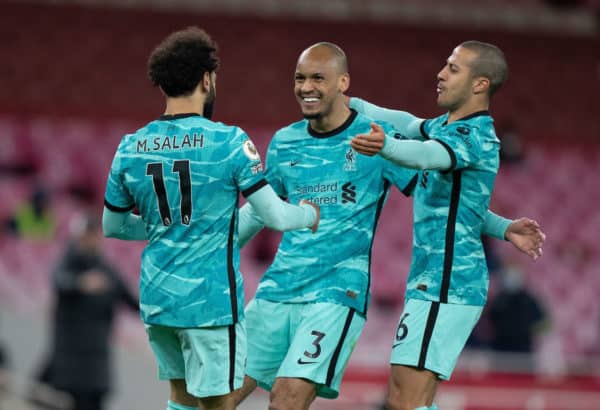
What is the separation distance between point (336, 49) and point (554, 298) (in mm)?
9254

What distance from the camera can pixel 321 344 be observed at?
4.88 m

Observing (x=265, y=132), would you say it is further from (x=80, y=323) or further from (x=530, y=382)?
(x=80, y=323)

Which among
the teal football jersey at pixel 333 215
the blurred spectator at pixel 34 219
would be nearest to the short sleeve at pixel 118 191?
the teal football jersey at pixel 333 215

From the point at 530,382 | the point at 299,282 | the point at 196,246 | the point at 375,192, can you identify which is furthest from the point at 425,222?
the point at 530,382

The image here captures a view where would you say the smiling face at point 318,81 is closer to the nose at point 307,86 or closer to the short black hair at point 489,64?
the nose at point 307,86

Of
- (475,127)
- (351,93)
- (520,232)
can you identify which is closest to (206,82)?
(475,127)

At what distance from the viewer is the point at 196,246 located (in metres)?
4.36

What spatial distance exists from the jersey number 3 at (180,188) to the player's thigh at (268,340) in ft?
2.80

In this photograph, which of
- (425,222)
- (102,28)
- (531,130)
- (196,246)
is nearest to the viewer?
(196,246)

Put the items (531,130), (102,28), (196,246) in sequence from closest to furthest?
(196,246) → (102,28) → (531,130)

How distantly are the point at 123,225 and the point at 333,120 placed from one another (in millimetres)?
1007

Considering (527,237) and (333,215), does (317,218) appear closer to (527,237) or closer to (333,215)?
(333,215)

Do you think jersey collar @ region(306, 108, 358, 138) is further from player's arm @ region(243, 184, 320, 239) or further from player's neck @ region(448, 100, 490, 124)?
player's arm @ region(243, 184, 320, 239)

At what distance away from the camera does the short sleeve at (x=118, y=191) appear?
4.46m
